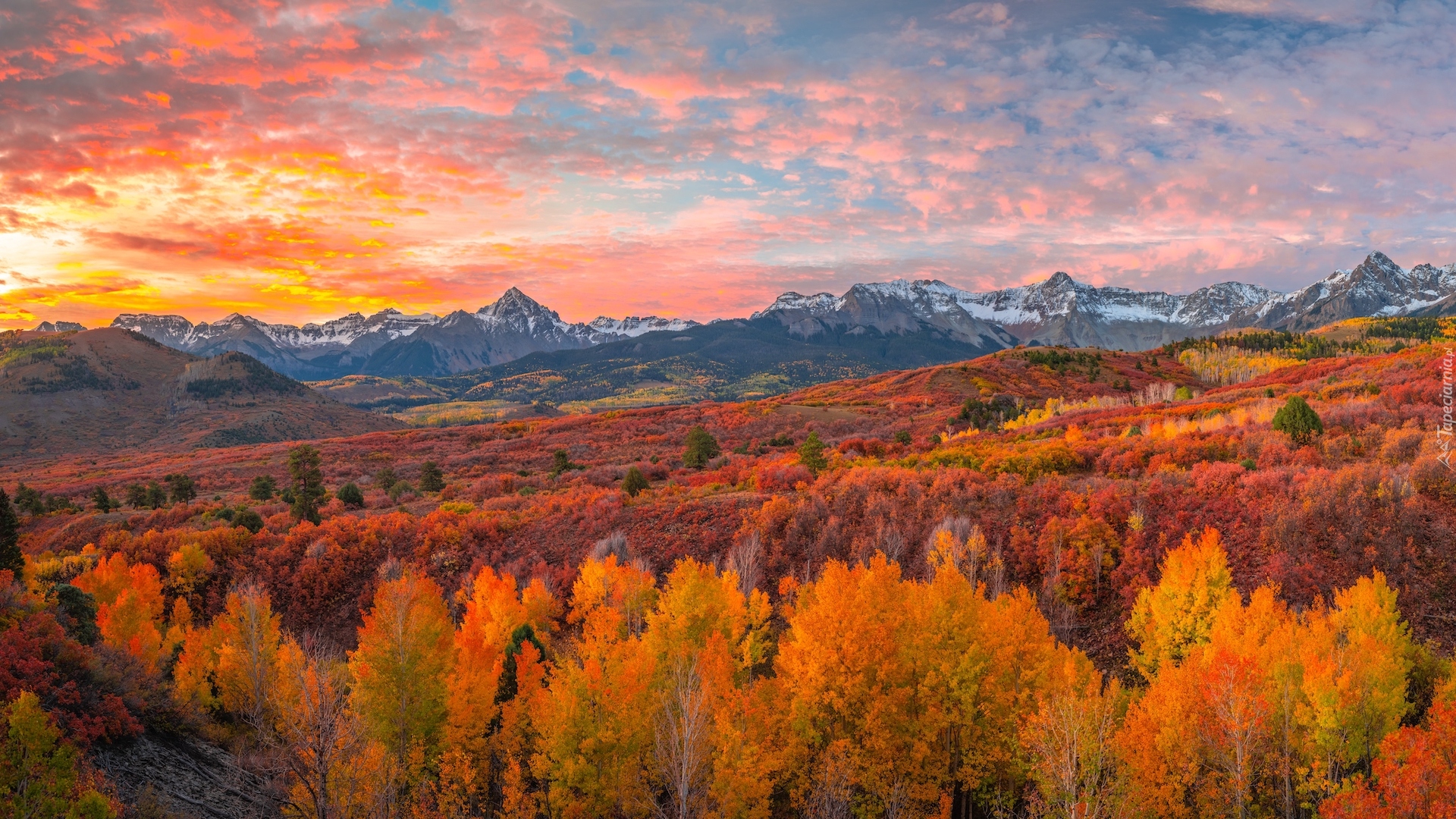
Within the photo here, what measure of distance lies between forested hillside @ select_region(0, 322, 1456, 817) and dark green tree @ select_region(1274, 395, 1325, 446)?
17 centimetres

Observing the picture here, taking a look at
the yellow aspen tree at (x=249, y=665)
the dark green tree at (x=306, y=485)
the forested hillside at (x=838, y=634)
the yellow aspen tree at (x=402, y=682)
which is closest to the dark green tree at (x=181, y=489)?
the forested hillside at (x=838, y=634)

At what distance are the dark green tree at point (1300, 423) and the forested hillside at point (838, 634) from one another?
0.57 ft

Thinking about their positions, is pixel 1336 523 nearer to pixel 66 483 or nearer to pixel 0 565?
pixel 0 565

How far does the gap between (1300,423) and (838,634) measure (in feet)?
105

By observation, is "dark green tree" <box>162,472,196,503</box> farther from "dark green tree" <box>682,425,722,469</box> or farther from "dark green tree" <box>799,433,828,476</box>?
"dark green tree" <box>799,433,828,476</box>

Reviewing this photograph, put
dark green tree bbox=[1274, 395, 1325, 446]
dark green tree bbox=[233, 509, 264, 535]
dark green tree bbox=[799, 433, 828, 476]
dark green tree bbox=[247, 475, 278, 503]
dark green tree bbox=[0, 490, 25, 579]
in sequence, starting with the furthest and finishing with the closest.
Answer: dark green tree bbox=[247, 475, 278, 503] → dark green tree bbox=[799, 433, 828, 476] → dark green tree bbox=[233, 509, 264, 535] → dark green tree bbox=[1274, 395, 1325, 446] → dark green tree bbox=[0, 490, 25, 579]

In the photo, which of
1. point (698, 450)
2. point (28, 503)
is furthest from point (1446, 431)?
point (28, 503)

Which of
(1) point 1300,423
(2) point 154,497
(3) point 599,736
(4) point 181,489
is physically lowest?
(3) point 599,736

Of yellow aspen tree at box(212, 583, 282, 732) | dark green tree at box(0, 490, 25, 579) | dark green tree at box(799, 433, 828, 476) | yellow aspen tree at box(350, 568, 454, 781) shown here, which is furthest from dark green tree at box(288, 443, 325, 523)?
dark green tree at box(799, 433, 828, 476)

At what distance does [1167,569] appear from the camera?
84.2 ft

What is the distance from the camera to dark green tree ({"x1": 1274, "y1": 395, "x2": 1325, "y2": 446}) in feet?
118

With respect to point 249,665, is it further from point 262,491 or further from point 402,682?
point 262,491

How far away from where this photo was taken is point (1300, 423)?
119 feet

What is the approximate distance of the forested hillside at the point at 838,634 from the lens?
18375 millimetres
